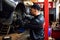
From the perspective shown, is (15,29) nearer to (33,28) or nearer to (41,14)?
(33,28)

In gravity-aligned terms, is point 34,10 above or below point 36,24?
above

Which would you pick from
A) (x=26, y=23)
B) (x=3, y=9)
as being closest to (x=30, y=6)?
(x=26, y=23)

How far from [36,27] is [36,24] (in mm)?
34

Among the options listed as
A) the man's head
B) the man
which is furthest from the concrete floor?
the man's head

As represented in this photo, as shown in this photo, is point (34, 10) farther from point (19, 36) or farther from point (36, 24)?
point (19, 36)

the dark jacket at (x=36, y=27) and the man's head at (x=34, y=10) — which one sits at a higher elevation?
the man's head at (x=34, y=10)

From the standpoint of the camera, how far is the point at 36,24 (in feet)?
5.16

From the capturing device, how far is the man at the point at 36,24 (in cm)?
157

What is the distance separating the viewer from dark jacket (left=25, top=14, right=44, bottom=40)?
157cm

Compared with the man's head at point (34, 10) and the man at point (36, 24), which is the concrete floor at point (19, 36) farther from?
the man's head at point (34, 10)

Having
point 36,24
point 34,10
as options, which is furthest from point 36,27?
point 34,10

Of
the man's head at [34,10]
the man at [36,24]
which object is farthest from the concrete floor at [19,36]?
the man's head at [34,10]

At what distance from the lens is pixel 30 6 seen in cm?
158

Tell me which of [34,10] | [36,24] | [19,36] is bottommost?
[19,36]
